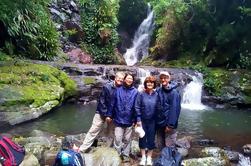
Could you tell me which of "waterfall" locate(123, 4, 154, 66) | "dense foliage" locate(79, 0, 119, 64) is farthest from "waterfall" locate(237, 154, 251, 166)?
"waterfall" locate(123, 4, 154, 66)

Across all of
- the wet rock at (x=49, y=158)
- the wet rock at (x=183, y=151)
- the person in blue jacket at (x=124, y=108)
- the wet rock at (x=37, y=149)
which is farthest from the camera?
the wet rock at (x=183, y=151)

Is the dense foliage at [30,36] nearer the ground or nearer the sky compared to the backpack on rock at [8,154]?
nearer the sky

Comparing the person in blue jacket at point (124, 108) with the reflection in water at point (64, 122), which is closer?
the person in blue jacket at point (124, 108)

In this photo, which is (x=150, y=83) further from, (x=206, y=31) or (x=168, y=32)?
(x=168, y=32)

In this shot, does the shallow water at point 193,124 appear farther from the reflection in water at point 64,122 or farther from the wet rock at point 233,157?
the wet rock at point 233,157

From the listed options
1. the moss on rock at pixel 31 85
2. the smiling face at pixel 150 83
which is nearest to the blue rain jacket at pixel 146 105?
the smiling face at pixel 150 83

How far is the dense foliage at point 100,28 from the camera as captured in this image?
23734 mm

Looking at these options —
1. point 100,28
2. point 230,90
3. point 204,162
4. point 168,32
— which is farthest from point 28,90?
point 168,32

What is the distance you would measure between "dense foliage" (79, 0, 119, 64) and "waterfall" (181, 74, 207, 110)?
7.57 metres

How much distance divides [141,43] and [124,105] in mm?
21701

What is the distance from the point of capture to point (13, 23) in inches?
654

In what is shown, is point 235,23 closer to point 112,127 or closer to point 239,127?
point 239,127

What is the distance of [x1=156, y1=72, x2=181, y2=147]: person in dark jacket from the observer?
19.9 ft

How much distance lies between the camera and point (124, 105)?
628 centimetres
